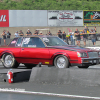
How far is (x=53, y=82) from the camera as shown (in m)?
7.96

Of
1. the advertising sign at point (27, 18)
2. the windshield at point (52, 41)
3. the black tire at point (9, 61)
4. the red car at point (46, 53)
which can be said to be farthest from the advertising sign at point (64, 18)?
the black tire at point (9, 61)

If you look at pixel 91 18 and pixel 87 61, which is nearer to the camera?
pixel 87 61

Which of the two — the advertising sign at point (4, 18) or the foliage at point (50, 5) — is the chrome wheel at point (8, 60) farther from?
the foliage at point (50, 5)

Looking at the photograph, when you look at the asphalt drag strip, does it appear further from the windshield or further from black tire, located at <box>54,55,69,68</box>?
the windshield

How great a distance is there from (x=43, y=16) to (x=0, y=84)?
109ft

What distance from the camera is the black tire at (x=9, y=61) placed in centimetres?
1132

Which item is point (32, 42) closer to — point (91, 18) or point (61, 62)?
point (61, 62)

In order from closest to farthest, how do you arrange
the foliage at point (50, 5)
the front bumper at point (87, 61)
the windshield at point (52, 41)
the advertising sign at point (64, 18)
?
1. the front bumper at point (87, 61)
2. the windshield at point (52, 41)
3. the advertising sign at point (64, 18)
4. the foliage at point (50, 5)

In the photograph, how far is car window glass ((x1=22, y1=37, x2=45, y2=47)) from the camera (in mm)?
10886

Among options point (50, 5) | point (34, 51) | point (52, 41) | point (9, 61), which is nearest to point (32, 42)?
point (34, 51)

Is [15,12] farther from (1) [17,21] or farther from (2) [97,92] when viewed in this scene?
(2) [97,92]

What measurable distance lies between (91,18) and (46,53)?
32.1 meters

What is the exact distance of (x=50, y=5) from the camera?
48188 mm

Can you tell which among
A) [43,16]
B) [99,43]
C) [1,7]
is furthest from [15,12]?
[99,43]
